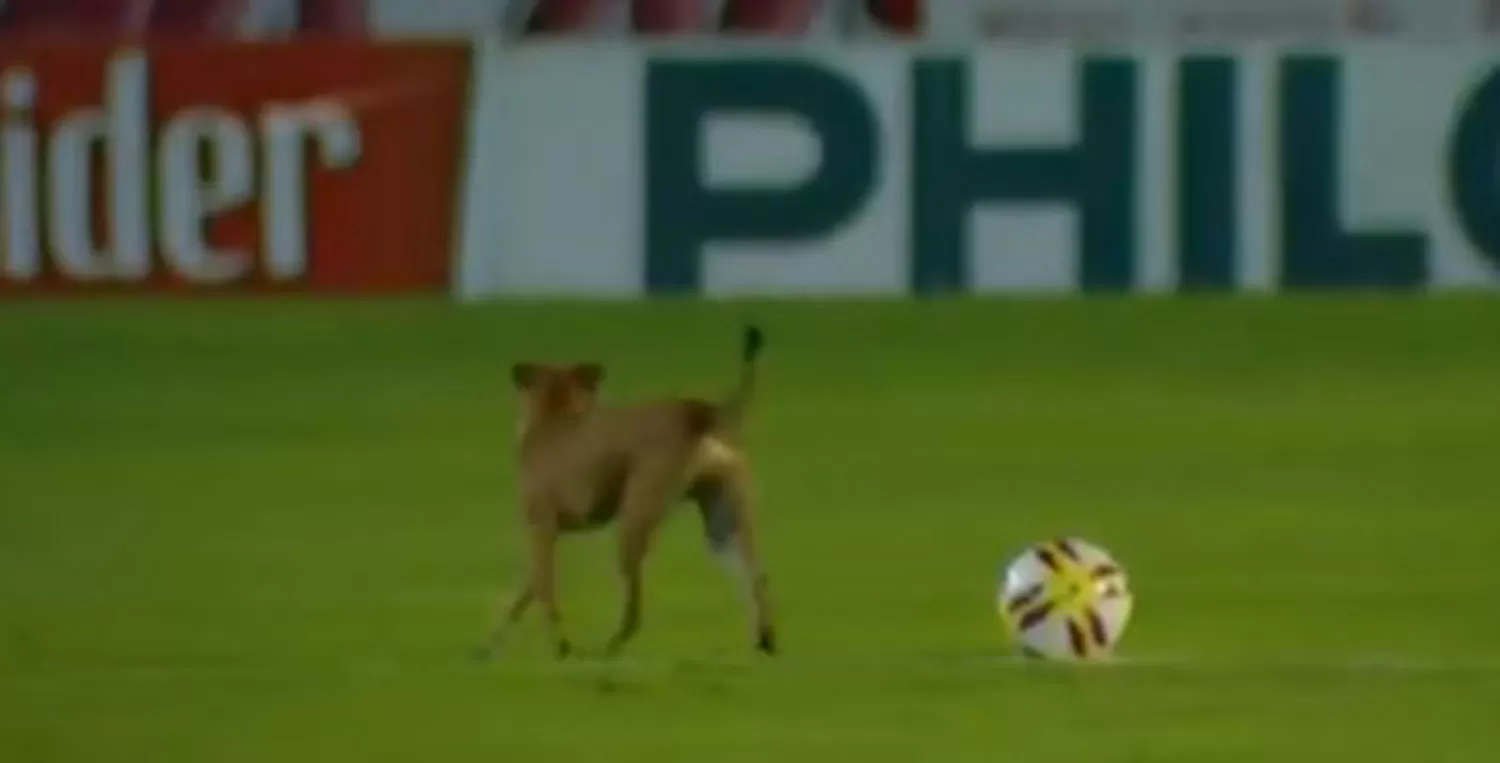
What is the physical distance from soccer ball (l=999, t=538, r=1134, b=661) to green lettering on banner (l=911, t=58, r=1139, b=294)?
787cm

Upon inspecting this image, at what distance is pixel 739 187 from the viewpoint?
770 inches

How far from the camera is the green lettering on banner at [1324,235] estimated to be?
19453 millimetres

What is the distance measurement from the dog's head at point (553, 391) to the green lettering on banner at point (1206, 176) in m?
7.96

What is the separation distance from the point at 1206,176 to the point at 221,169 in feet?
10.7

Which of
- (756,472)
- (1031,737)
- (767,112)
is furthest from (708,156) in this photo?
(1031,737)

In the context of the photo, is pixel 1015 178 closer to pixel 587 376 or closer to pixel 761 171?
pixel 761 171

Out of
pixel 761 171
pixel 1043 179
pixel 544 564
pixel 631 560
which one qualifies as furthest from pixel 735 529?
pixel 761 171

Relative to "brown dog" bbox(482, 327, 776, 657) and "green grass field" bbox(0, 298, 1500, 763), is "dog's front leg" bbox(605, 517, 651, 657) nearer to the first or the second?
"brown dog" bbox(482, 327, 776, 657)

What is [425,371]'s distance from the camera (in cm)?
1892

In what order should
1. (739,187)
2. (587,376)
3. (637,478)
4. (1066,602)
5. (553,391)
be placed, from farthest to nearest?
(739,187), (587,376), (553,391), (1066,602), (637,478)

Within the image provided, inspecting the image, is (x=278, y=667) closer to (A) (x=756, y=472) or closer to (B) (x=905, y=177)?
(A) (x=756, y=472)

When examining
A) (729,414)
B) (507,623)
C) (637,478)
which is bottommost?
(507,623)

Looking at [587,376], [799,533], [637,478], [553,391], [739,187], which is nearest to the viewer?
[637,478]

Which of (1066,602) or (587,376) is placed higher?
(587,376)
